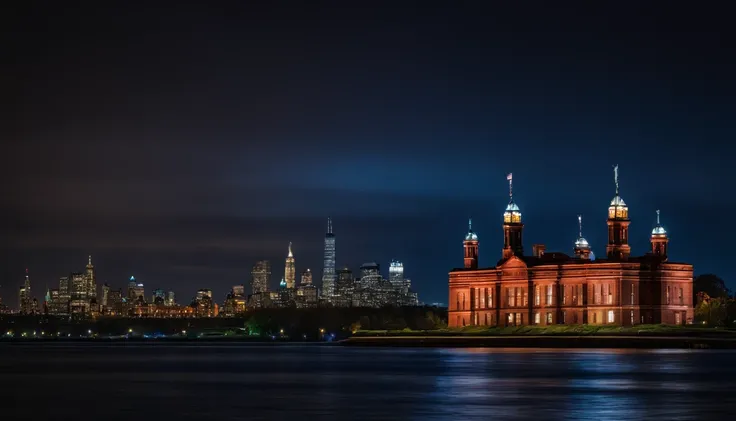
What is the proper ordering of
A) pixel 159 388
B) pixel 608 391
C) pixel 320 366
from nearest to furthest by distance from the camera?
pixel 608 391
pixel 159 388
pixel 320 366

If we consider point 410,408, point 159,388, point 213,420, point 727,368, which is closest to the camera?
point 213,420

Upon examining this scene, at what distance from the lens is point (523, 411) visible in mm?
65938

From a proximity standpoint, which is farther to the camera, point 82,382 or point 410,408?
point 82,382

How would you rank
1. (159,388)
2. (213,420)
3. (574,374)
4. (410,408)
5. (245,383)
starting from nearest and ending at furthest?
(213,420), (410,408), (159,388), (245,383), (574,374)

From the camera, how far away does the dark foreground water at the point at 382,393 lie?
65625 mm

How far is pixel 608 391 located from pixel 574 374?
20.9 m

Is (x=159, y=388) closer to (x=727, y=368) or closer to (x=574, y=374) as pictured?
(x=574, y=374)

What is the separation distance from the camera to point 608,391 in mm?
80562

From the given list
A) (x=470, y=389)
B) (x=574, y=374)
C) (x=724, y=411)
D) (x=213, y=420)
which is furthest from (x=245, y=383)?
(x=724, y=411)

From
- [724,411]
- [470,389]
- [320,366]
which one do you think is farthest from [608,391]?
[320,366]

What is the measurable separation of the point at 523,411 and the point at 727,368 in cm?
5270

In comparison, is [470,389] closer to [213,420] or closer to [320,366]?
[213,420]

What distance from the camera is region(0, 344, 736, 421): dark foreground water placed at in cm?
6562

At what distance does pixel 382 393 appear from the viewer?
3194 inches
